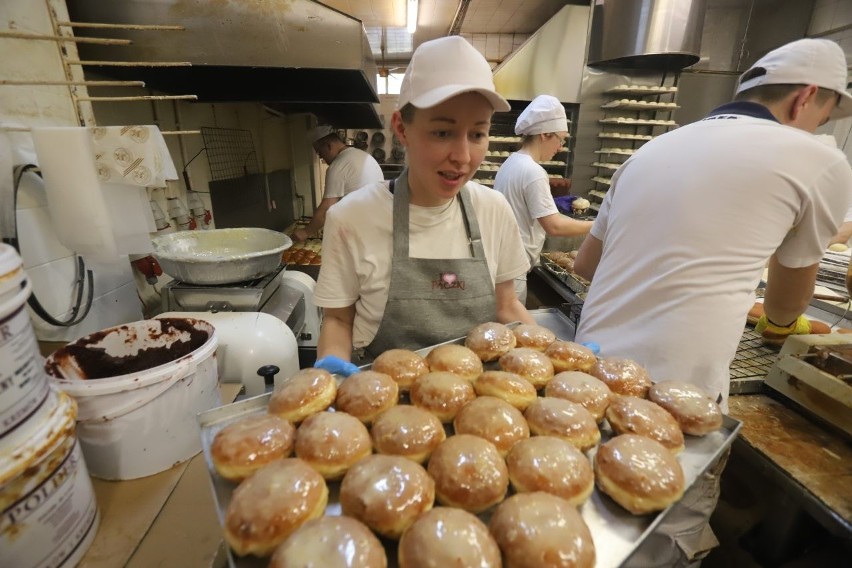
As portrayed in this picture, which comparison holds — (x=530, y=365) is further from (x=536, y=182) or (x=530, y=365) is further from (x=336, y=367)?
(x=536, y=182)

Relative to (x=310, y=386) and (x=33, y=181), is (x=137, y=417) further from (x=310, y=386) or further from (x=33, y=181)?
(x=33, y=181)

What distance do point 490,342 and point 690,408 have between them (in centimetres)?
57

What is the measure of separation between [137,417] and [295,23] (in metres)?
2.09

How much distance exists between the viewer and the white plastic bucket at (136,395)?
111cm

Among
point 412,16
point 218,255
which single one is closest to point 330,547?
point 218,255

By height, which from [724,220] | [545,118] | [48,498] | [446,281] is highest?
[545,118]

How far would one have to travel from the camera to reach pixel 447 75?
Result: 4.17 ft

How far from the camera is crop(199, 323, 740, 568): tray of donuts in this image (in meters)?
0.67

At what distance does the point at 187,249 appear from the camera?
241 centimetres

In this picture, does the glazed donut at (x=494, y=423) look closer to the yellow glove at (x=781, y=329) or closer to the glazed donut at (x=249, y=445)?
the glazed donut at (x=249, y=445)

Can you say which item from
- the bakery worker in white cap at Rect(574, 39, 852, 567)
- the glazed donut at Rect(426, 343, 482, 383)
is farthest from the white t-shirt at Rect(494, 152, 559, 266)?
the glazed donut at Rect(426, 343, 482, 383)

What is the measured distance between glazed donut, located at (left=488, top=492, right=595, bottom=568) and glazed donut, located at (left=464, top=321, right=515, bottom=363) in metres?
0.55

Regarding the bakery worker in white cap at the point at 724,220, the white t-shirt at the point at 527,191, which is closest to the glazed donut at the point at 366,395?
the bakery worker in white cap at the point at 724,220

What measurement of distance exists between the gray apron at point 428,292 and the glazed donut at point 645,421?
73 centimetres
